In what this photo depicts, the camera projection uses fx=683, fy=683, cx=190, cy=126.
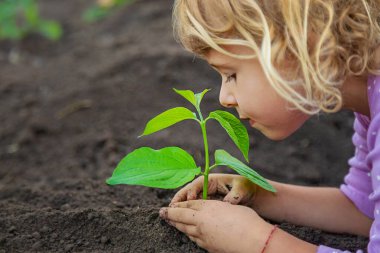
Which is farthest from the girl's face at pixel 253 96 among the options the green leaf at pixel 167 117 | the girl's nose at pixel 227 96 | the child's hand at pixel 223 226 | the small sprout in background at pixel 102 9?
the small sprout in background at pixel 102 9

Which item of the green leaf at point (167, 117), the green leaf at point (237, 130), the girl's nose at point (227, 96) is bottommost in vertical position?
the green leaf at point (237, 130)

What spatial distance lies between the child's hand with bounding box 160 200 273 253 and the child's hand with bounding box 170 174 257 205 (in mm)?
100

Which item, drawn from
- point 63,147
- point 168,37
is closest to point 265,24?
point 63,147

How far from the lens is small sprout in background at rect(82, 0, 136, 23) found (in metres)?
5.16

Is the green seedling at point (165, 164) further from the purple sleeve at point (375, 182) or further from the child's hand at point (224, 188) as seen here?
the purple sleeve at point (375, 182)

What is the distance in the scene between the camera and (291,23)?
156 cm

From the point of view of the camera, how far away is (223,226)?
169 cm

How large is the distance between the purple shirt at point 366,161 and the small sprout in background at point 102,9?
343cm

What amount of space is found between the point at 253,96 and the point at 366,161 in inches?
15.4

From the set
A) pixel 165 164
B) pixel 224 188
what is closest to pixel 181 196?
pixel 224 188

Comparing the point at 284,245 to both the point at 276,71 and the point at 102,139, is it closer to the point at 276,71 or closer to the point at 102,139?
the point at 276,71

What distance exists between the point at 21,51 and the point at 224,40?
3.33 meters

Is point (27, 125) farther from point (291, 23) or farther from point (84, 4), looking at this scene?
point (84, 4)

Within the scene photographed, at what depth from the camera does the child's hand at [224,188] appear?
6.06 ft
